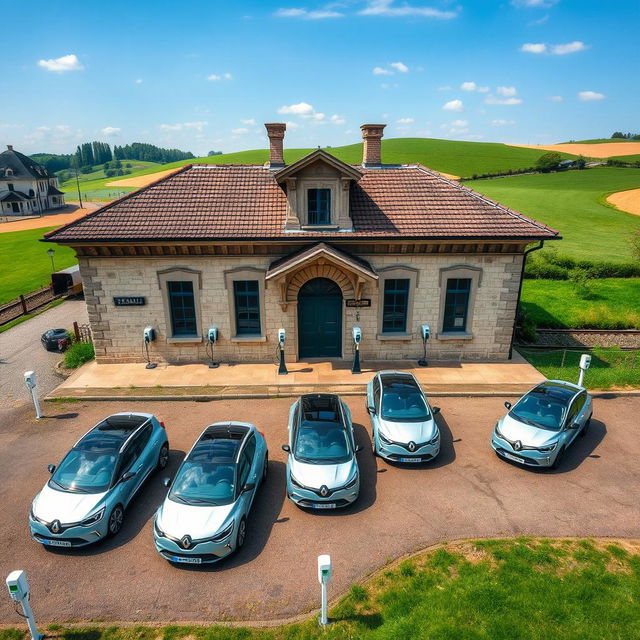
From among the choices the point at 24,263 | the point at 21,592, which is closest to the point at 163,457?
the point at 21,592

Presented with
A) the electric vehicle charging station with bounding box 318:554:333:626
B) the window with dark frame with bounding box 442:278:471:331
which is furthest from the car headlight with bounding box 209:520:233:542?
the window with dark frame with bounding box 442:278:471:331

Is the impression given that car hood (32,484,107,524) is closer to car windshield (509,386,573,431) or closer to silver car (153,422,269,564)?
silver car (153,422,269,564)

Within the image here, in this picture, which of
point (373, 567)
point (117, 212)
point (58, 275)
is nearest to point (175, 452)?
point (373, 567)

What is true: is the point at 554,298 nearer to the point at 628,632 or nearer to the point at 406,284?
the point at 406,284

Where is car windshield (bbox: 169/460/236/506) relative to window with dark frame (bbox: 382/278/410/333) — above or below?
below

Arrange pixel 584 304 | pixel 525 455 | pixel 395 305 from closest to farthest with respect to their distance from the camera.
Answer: pixel 525 455, pixel 395 305, pixel 584 304

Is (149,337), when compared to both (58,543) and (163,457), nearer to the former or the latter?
(163,457)
